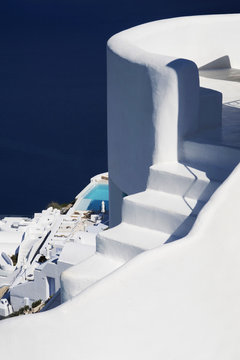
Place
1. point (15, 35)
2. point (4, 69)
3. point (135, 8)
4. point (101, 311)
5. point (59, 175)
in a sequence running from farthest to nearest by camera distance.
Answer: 1. point (135, 8)
2. point (15, 35)
3. point (4, 69)
4. point (59, 175)
5. point (101, 311)

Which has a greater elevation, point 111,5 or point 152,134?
point 152,134

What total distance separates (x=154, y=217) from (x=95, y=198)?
74.1 feet

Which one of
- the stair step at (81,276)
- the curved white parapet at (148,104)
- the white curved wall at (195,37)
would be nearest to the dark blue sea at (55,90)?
the white curved wall at (195,37)

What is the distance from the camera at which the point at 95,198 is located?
27.6m

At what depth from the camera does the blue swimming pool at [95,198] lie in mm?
26953

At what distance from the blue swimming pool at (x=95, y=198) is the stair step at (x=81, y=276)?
22073mm

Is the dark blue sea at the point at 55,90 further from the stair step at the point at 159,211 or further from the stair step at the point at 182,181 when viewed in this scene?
the stair step at the point at 159,211

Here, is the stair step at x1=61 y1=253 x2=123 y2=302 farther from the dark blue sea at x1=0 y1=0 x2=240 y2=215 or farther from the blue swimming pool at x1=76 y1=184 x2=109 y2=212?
the dark blue sea at x1=0 y1=0 x2=240 y2=215

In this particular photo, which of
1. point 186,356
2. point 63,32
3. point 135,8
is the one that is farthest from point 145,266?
point 135,8

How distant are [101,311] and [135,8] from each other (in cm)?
4780

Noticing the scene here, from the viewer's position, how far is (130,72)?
236 inches

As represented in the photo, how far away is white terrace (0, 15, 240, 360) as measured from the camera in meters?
3.98

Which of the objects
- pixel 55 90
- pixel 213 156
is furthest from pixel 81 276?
pixel 55 90

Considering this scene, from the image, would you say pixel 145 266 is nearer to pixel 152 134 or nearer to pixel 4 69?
pixel 152 134
